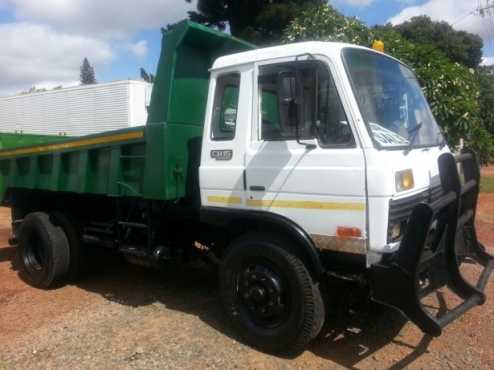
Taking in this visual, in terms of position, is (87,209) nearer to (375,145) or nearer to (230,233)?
(230,233)

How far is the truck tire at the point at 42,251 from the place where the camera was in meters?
5.97

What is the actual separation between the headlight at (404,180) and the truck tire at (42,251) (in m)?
4.18

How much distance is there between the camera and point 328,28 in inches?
357

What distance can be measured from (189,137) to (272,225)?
4.36ft

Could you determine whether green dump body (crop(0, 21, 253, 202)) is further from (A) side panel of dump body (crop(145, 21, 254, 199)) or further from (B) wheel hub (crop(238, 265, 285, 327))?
(B) wheel hub (crop(238, 265, 285, 327))

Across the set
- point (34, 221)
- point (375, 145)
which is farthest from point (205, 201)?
point (34, 221)

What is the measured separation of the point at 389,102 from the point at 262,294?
197 centimetres

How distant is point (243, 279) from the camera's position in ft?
14.5

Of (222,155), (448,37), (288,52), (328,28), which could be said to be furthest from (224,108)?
(448,37)

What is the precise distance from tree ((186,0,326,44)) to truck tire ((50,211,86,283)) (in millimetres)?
12099

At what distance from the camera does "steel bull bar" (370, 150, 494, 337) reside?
3492 millimetres

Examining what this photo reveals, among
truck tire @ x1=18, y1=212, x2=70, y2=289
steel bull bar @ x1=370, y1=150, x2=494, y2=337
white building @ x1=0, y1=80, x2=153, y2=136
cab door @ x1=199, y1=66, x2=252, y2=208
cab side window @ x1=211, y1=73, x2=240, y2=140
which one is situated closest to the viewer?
steel bull bar @ x1=370, y1=150, x2=494, y2=337

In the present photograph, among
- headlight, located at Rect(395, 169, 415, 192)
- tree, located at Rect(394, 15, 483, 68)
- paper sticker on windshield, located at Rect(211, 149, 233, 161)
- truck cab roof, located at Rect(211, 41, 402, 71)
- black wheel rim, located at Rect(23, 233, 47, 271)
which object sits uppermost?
tree, located at Rect(394, 15, 483, 68)

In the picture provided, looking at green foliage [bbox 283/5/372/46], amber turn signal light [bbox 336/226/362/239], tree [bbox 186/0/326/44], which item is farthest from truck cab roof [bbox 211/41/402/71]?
tree [bbox 186/0/326/44]
